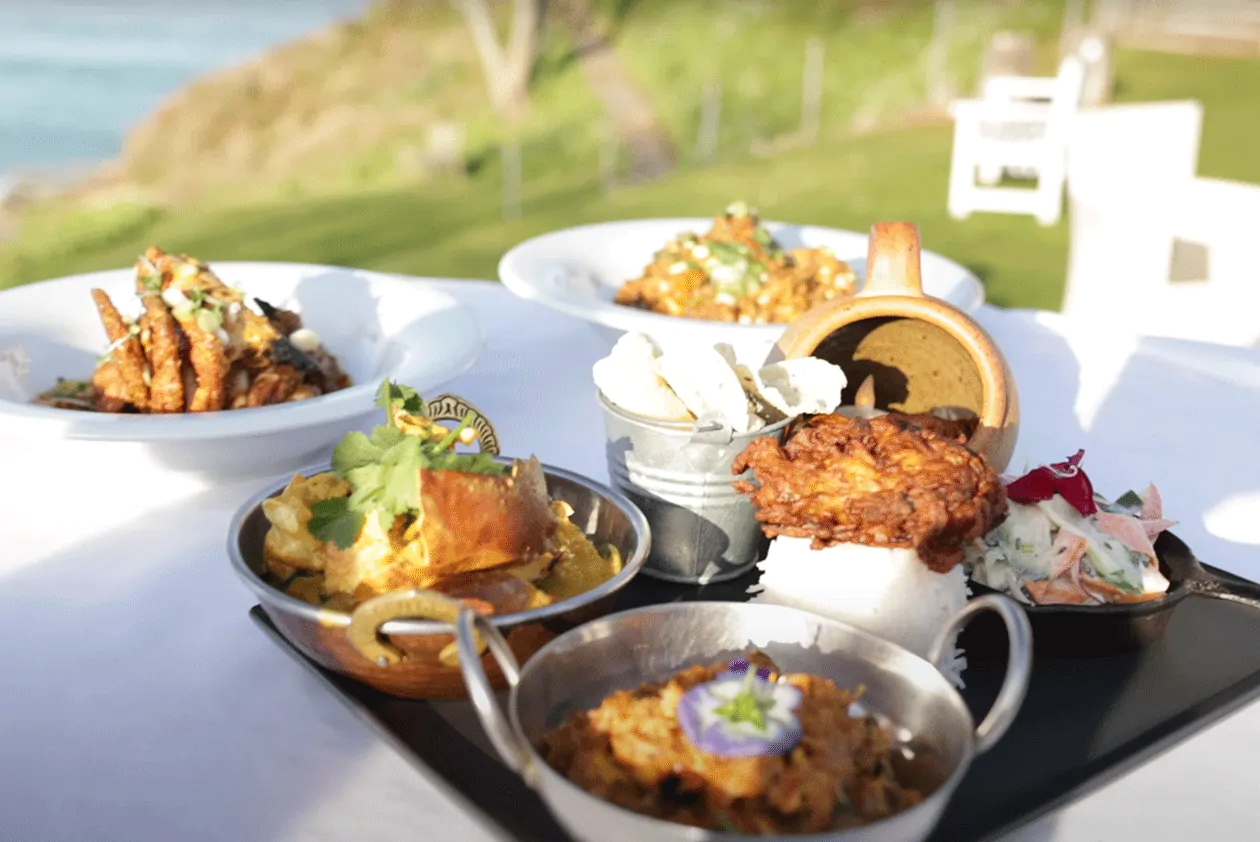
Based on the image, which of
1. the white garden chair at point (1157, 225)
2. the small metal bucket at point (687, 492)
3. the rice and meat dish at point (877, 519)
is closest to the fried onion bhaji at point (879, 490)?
the rice and meat dish at point (877, 519)

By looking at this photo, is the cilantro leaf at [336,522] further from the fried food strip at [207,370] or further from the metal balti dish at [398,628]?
the fried food strip at [207,370]

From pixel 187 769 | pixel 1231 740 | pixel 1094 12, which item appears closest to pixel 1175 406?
pixel 1231 740

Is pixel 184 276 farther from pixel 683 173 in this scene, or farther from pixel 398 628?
pixel 683 173

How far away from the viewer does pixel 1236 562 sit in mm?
1686

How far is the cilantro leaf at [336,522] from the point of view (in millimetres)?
1217

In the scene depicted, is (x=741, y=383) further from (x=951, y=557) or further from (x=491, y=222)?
(x=491, y=222)

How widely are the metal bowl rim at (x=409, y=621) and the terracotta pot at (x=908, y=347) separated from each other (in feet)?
1.47

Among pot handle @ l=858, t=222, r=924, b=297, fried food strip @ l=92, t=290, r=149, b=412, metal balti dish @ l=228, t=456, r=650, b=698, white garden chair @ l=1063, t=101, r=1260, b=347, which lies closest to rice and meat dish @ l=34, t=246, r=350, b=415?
fried food strip @ l=92, t=290, r=149, b=412

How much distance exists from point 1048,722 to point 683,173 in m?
10.7

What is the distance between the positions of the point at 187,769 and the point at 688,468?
648 mm

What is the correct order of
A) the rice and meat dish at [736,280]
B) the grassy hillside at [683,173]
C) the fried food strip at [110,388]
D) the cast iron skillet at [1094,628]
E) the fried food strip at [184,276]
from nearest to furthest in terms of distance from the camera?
the cast iron skillet at [1094,628]
the fried food strip at [110,388]
the fried food strip at [184,276]
the rice and meat dish at [736,280]
the grassy hillside at [683,173]

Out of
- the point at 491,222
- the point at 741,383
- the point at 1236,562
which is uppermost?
the point at 741,383

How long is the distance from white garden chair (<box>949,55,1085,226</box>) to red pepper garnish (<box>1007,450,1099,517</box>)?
7239mm

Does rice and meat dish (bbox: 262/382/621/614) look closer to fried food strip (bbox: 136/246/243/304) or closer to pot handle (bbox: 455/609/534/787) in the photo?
pot handle (bbox: 455/609/534/787)
